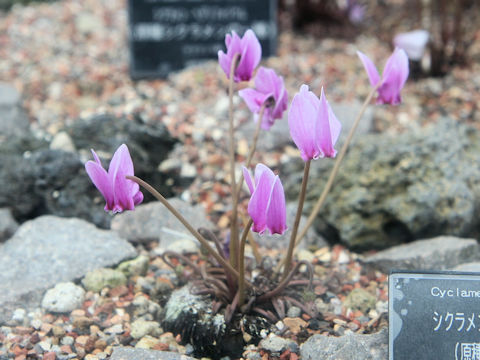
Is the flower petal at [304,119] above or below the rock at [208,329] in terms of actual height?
above

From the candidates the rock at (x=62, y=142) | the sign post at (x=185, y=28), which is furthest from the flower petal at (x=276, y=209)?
the sign post at (x=185, y=28)

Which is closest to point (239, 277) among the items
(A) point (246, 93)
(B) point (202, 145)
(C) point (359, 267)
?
(A) point (246, 93)

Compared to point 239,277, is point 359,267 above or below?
below

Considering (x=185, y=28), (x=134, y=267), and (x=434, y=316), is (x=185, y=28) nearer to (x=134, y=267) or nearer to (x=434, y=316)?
(x=134, y=267)

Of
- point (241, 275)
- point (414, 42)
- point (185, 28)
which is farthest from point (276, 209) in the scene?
point (185, 28)

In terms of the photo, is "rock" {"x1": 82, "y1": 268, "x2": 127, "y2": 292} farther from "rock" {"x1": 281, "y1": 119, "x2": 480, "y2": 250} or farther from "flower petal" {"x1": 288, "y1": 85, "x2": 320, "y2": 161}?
→ "flower petal" {"x1": 288, "y1": 85, "x2": 320, "y2": 161}

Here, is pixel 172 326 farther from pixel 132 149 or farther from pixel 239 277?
pixel 132 149

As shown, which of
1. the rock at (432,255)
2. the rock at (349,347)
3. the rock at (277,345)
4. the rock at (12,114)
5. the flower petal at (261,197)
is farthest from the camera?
the rock at (12,114)

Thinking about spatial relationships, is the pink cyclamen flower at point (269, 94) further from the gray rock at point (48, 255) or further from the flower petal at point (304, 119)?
the gray rock at point (48, 255)
